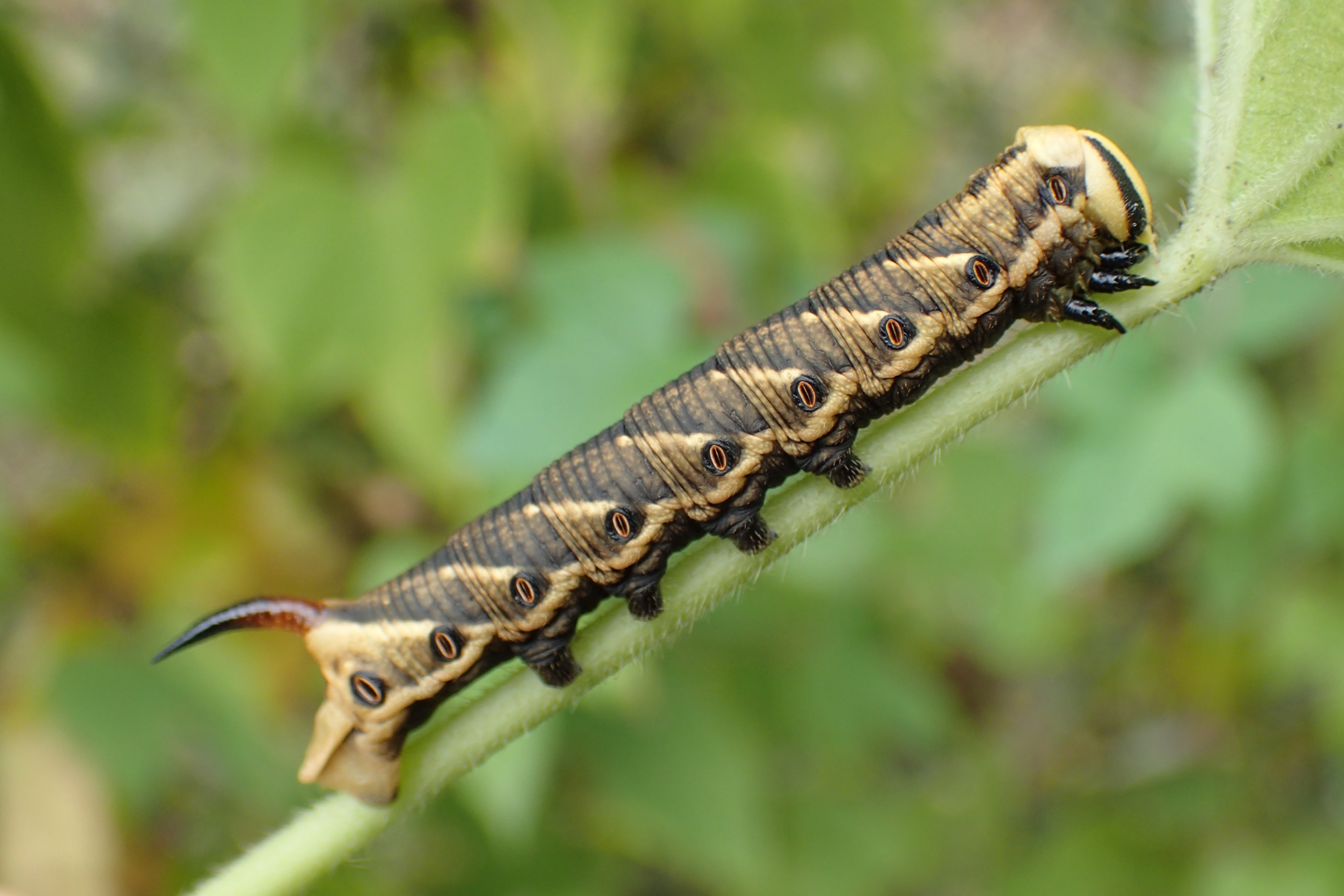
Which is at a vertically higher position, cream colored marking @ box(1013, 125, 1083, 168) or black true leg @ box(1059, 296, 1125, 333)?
cream colored marking @ box(1013, 125, 1083, 168)

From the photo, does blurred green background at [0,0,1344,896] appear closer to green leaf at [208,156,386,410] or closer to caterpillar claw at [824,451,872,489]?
green leaf at [208,156,386,410]

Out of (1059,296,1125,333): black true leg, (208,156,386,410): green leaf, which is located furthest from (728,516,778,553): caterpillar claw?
(208,156,386,410): green leaf

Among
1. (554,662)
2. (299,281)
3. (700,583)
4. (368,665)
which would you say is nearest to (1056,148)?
(700,583)

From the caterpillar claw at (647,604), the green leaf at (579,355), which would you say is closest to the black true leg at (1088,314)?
the caterpillar claw at (647,604)

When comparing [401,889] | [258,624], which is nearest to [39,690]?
[401,889]

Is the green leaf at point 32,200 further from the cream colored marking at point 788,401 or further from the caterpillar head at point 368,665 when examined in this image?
the cream colored marking at point 788,401

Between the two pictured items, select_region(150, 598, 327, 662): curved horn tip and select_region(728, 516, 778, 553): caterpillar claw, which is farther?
select_region(150, 598, 327, 662): curved horn tip

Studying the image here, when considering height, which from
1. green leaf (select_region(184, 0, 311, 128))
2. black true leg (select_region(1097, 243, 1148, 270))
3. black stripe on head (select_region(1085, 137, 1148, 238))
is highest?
green leaf (select_region(184, 0, 311, 128))

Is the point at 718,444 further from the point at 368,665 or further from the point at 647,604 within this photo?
the point at 368,665
